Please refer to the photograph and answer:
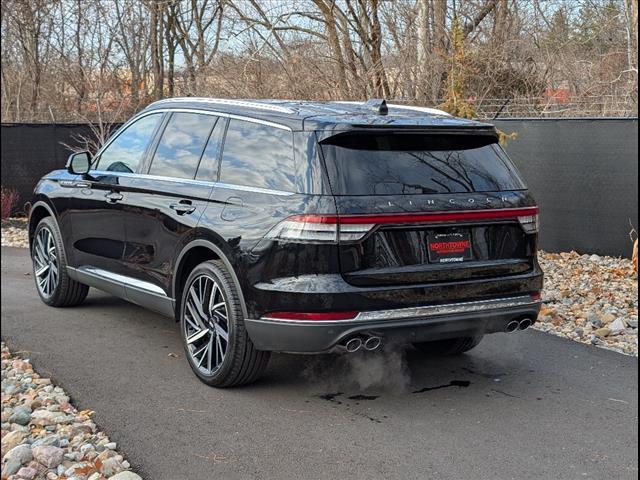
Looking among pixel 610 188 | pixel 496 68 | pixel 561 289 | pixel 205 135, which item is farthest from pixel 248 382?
pixel 496 68

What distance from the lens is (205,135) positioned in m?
5.71

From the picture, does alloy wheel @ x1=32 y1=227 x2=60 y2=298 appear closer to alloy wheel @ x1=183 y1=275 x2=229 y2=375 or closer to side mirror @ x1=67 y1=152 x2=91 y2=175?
side mirror @ x1=67 y1=152 x2=91 y2=175

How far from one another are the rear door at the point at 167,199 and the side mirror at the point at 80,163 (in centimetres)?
92

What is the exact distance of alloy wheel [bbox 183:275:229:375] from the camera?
5164mm

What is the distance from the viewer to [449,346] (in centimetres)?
605

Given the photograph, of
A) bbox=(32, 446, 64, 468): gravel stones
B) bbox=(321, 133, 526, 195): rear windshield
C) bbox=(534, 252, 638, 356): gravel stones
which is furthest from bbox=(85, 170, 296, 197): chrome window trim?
bbox=(534, 252, 638, 356): gravel stones

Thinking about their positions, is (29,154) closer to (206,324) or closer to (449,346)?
(206,324)

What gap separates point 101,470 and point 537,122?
862 cm

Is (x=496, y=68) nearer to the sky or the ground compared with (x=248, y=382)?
nearer to the sky

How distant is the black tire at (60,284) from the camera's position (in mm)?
7219

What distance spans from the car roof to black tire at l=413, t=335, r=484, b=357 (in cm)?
156

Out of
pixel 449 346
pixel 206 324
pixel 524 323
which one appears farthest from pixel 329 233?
pixel 449 346

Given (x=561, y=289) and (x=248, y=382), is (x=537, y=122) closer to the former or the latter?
(x=561, y=289)

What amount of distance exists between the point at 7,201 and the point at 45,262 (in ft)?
26.5
